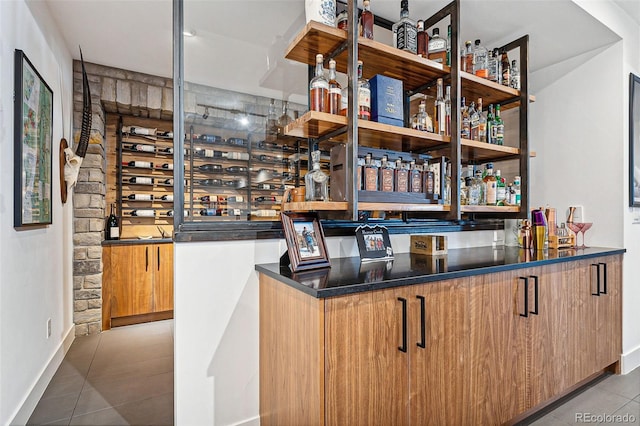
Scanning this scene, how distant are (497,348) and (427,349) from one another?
1.57ft

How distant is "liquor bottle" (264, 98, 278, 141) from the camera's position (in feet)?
6.57

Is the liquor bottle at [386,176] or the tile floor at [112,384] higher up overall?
the liquor bottle at [386,176]

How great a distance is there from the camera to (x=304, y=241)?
1.62 m

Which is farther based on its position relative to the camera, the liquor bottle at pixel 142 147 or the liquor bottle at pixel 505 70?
the liquor bottle at pixel 142 147

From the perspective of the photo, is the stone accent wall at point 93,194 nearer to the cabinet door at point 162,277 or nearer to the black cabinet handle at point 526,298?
the cabinet door at point 162,277

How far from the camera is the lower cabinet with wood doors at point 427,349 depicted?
123 cm

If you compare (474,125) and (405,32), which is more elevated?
(405,32)

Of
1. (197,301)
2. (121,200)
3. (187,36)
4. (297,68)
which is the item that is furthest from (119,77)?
(197,301)

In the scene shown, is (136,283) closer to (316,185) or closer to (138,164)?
(138,164)

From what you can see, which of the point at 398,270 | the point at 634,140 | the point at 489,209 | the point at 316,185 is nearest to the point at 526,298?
the point at 489,209

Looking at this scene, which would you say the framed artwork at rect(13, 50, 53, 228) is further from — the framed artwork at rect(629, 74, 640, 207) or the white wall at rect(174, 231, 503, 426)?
the framed artwork at rect(629, 74, 640, 207)

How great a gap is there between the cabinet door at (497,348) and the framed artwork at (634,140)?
61.7 inches

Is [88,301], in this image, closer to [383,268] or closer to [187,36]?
[187,36]

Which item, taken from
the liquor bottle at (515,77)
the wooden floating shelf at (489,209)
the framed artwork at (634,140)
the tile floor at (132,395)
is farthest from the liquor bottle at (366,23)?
the tile floor at (132,395)
